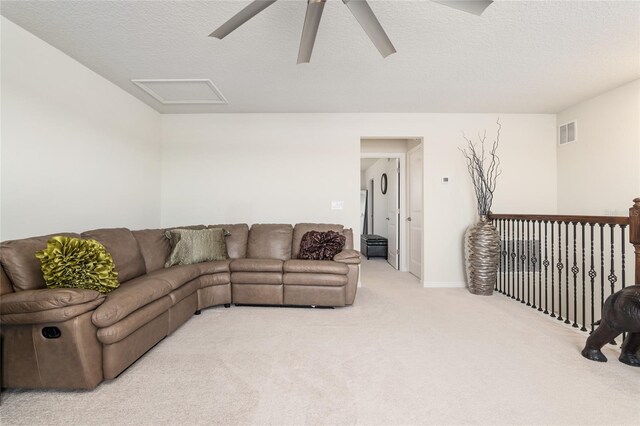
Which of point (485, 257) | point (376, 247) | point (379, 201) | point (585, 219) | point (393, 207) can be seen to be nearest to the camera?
point (585, 219)

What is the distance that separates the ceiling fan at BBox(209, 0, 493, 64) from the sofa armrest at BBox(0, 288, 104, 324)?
177cm

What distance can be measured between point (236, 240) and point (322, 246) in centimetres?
→ 119

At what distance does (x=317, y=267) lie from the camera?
3.13 metres

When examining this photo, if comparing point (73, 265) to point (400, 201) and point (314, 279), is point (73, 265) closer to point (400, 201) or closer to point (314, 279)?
point (314, 279)

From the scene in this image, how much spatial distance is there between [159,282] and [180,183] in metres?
2.34

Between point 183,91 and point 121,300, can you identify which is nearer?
point 121,300

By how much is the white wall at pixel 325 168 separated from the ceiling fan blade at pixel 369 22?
95.8 inches

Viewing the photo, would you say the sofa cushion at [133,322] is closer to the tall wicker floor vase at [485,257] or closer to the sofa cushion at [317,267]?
the sofa cushion at [317,267]

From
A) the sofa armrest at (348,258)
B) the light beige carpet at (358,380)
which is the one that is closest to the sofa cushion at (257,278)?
the light beige carpet at (358,380)

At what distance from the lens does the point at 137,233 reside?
3.01 metres

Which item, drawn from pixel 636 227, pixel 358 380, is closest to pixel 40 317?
pixel 358 380

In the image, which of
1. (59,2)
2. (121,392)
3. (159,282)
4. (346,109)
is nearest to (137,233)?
(159,282)

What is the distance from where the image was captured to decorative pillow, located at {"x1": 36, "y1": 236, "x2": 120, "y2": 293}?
5.70 feet

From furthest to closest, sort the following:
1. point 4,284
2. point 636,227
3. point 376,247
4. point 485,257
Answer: point 376,247, point 485,257, point 636,227, point 4,284
